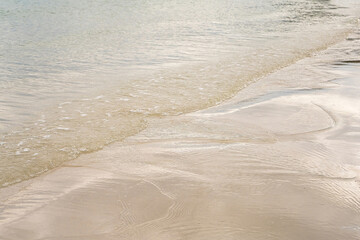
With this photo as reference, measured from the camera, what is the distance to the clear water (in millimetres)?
4340

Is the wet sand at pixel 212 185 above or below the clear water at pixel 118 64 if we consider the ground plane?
below

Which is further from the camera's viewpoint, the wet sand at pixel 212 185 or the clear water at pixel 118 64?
the clear water at pixel 118 64

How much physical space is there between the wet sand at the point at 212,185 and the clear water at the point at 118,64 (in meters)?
0.49

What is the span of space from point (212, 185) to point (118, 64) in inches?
195

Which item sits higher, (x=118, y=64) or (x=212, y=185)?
(x=118, y=64)

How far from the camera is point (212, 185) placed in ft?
10.2

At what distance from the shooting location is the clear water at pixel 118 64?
4340 mm

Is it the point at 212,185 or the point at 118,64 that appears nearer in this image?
the point at 212,185

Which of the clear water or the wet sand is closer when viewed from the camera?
the wet sand

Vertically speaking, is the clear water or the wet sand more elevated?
the clear water

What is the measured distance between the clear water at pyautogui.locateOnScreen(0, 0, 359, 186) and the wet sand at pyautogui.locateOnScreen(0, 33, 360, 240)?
49 cm

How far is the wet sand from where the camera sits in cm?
260

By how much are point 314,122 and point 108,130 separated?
221 cm

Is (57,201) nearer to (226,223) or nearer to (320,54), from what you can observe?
(226,223)
